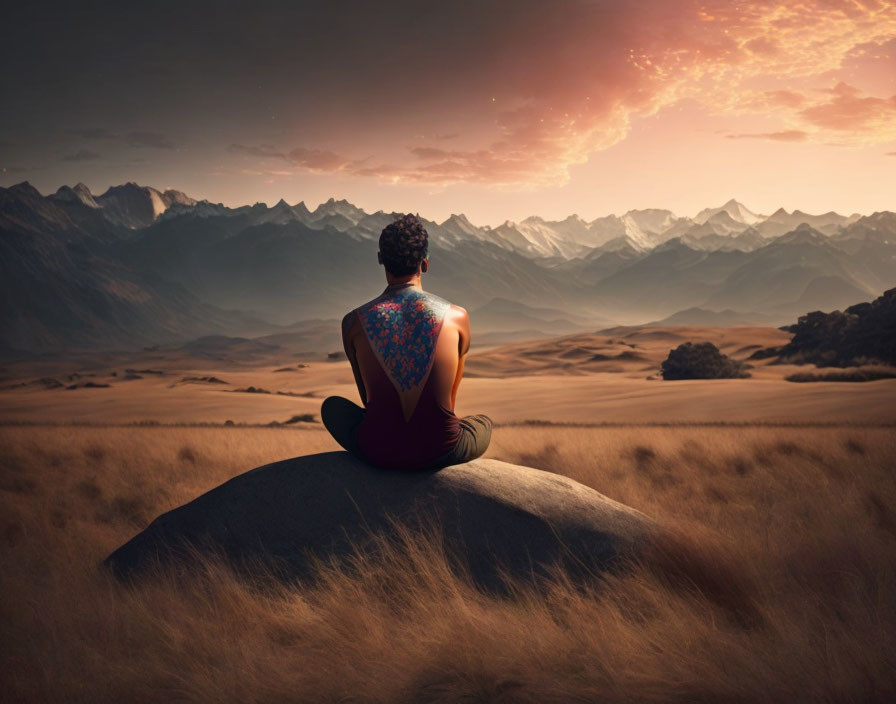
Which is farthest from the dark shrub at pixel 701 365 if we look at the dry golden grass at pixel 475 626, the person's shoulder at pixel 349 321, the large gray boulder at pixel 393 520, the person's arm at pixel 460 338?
the person's shoulder at pixel 349 321

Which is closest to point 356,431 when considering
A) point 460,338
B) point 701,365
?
point 460,338

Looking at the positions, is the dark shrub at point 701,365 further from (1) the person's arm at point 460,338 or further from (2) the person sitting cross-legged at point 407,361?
(2) the person sitting cross-legged at point 407,361

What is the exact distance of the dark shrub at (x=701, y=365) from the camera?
35344mm

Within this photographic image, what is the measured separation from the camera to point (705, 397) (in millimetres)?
23047

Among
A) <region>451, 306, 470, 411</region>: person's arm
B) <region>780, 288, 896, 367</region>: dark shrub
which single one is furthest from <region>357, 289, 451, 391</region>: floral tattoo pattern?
<region>780, 288, 896, 367</region>: dark shrub

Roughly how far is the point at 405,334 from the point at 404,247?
648 millimetres

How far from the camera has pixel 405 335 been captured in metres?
4.79

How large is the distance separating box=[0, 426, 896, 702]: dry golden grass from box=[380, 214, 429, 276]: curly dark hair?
201 centimetres

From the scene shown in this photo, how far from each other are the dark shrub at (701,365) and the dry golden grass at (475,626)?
30044mm

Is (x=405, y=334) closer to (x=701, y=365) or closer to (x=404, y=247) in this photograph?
(x=404, y=247)

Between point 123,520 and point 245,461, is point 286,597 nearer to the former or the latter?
point 123,520

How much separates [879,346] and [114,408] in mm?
37068

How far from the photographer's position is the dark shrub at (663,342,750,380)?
1391 inches

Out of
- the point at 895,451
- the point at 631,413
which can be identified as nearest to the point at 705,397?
the point at 631,413
